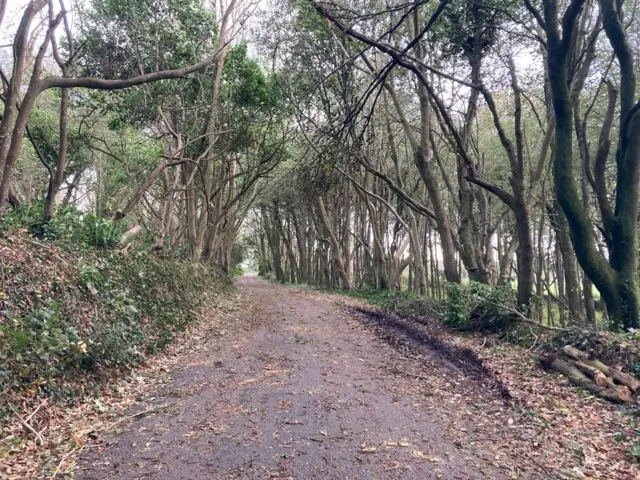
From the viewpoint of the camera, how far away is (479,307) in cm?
913

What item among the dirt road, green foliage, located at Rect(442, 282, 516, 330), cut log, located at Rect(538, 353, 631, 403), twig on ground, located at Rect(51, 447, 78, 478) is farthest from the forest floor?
green foliage, located at Rect(442, 282, 516, 330)

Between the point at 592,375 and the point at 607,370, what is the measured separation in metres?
0.20

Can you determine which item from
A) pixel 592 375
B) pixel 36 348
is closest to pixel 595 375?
pixel 592 375

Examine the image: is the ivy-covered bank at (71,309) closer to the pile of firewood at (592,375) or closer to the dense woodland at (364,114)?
the dense woodland at (364,114)

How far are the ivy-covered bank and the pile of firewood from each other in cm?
598

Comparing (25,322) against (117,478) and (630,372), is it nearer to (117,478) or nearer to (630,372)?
(117,478)

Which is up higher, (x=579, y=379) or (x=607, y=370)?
(x=607, y=370)

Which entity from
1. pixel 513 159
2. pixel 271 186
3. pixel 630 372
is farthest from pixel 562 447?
pixel 271 186

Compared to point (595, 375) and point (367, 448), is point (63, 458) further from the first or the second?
point (595, 375)

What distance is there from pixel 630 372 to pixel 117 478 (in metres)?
5.90

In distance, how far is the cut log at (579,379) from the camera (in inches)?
202

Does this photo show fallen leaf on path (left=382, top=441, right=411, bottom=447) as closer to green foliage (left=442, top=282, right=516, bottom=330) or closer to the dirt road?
the dirt road

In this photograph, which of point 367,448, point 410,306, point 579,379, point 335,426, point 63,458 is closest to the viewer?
point 63,458

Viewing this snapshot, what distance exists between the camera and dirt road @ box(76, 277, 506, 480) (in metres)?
3.75
